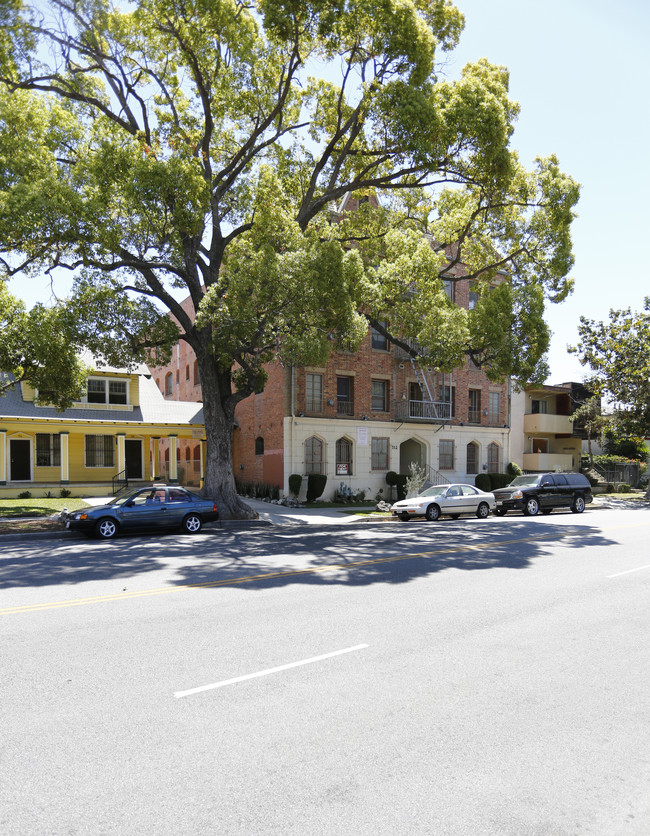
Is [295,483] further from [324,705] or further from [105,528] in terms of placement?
[324,705]

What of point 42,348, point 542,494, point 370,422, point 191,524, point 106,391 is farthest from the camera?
point 370,422

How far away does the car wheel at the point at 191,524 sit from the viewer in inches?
688

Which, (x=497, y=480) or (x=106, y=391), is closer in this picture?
(x=106, y=391)

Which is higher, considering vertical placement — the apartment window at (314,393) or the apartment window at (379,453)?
the apartment window at (314,393)

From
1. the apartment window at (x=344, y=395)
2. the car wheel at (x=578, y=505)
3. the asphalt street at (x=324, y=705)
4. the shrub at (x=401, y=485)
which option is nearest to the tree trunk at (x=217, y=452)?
the asphalt street at (x=324, y=705)

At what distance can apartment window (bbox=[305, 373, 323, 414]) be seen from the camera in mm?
29703

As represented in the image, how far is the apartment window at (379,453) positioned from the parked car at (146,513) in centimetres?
1475

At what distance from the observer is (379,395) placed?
32469 mm

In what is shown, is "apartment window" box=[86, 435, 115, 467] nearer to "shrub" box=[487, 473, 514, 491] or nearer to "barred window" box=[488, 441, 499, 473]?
"shrub" box=[487, 473, 514, 491]

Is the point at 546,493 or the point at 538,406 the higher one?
the point at 538,406

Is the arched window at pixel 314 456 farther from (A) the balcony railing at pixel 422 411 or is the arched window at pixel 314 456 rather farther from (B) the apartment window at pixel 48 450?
(B) the apartment window at pixel 48 450

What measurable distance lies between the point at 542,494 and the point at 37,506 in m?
19.6

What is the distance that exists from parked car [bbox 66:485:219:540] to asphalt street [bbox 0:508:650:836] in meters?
5.87

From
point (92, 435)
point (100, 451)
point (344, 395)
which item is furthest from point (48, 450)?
point (344, 395)
